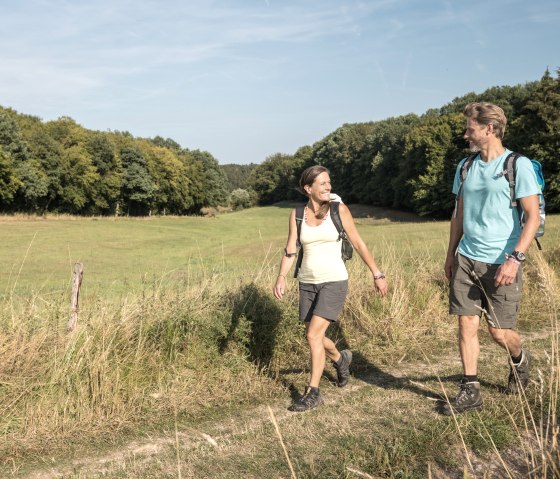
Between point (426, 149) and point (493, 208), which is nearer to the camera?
point (493, 208)

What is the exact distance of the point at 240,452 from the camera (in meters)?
3.93

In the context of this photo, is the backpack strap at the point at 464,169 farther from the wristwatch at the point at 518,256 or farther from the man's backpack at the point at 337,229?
the man's backpack at the point at 337,229

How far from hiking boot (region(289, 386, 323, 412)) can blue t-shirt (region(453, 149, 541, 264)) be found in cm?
184

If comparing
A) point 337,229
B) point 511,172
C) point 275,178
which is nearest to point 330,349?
point 337,229

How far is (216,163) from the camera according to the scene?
10294 cm

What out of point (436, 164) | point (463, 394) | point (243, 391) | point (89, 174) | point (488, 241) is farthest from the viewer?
point (89, 174)

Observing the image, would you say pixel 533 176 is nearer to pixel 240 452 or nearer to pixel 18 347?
pixel 240 452

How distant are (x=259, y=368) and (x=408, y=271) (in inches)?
169

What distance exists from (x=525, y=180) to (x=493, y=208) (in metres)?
0.32

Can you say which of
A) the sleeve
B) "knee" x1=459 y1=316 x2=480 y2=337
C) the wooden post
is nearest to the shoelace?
"knee" x1=459 y1=316 x2=480 y2=337

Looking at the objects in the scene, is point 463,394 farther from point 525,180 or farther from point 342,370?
point 525,180

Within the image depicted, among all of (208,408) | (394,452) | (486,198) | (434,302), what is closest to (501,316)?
(486,198)

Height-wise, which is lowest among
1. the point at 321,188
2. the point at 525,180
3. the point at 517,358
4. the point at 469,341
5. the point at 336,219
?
the point at 517,358

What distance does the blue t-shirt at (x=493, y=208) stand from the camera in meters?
4.20
